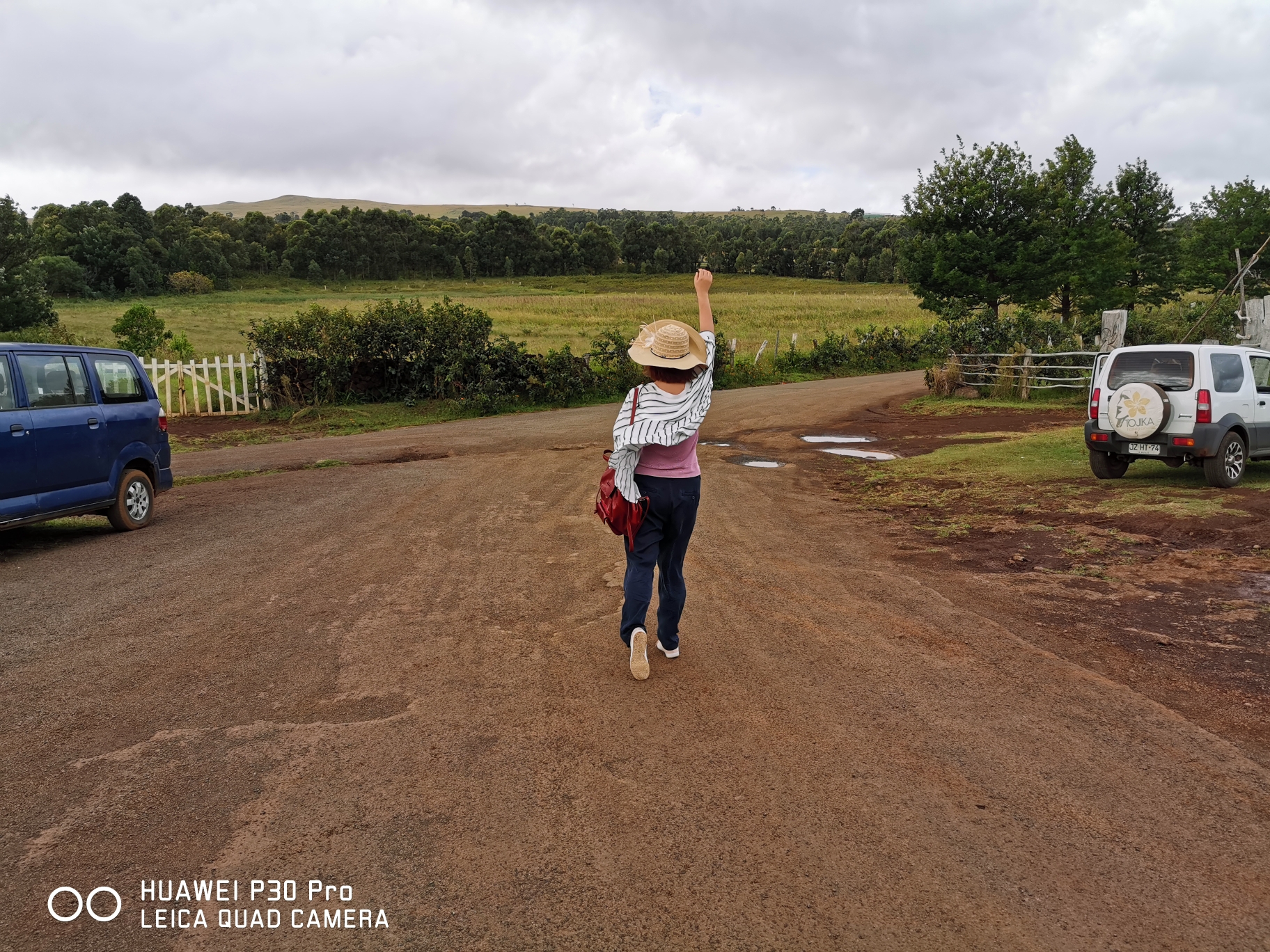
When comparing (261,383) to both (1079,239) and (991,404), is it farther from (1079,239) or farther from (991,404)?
(1079,239)

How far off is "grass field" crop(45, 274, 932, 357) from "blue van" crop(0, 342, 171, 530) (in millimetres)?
19718

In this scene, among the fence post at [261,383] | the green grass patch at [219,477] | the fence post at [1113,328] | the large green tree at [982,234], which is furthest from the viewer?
the large green tree at [982,234]

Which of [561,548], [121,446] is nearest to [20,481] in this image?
[121,446]

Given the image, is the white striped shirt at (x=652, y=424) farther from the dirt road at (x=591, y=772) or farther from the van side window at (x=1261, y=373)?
the van side window at (x=1261, y=373)

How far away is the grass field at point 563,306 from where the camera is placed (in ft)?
143

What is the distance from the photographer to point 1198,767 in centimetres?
380

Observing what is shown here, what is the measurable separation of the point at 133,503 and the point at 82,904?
754cm

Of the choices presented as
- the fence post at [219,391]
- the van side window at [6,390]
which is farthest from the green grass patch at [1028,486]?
the fence post at [219,391]

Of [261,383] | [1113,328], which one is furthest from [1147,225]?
[261,383]

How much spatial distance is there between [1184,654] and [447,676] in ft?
14.9

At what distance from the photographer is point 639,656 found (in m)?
4.86

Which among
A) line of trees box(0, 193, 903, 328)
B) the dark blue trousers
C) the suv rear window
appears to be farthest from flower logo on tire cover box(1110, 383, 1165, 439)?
line of trees box(0, 193, 903, 328)

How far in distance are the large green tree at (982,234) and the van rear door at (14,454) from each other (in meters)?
31.0

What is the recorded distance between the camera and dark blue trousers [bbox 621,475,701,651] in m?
4.84
